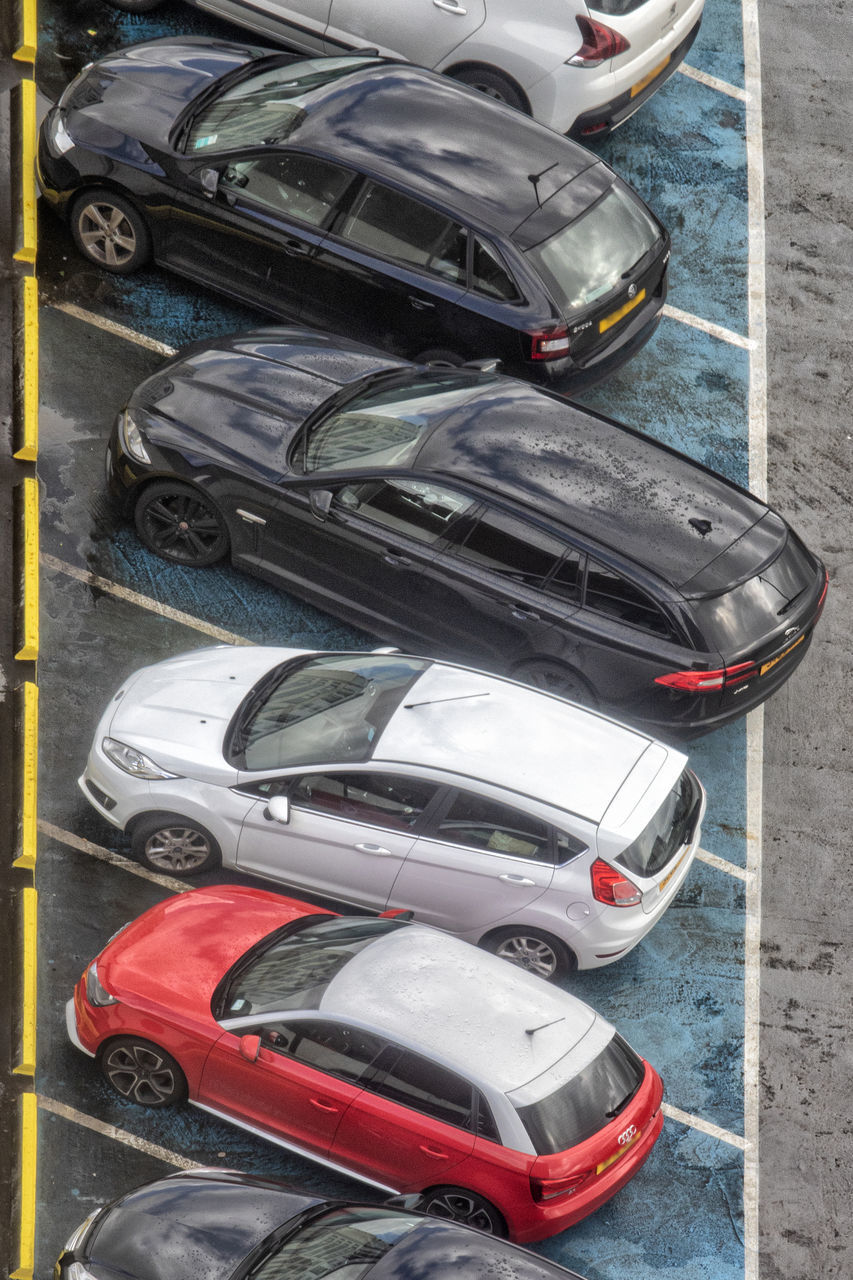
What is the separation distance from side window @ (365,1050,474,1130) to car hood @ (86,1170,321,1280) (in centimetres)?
68

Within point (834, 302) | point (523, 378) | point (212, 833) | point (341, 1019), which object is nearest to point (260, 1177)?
point (341, 1019)

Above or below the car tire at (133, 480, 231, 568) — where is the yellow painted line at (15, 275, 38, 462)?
above

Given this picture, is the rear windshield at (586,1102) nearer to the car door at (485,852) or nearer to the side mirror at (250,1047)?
the car door at (485,852)

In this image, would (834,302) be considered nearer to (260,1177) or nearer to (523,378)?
(523,378)

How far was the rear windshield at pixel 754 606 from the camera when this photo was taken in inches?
373

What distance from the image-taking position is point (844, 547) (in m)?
11.5

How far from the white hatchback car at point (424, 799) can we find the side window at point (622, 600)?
79 centimetres

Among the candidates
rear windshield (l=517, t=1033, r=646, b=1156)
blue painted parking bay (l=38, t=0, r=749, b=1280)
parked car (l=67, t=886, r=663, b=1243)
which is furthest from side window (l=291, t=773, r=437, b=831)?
rear windshield (l=517, t=1033, r=646, b=1156)

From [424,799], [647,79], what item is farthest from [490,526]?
[647,79]

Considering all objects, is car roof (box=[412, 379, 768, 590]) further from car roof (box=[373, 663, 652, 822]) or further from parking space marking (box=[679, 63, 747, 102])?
parking space marking (box=[679, 63, 747, 102])

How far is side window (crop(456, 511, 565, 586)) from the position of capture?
955 centimetres

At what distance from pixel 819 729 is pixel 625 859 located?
2.69 meters

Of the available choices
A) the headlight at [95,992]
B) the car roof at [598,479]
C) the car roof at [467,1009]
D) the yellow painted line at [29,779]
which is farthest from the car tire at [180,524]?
the car roof at [467,1009]

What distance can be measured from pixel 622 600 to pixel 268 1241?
436 cm
